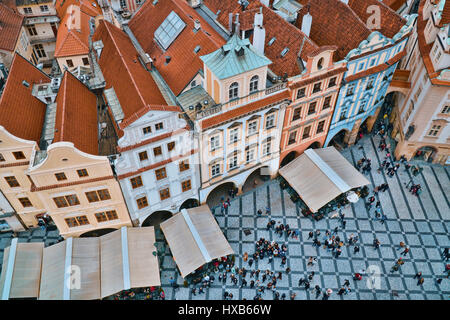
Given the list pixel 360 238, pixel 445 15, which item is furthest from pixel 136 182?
pixel 445 15

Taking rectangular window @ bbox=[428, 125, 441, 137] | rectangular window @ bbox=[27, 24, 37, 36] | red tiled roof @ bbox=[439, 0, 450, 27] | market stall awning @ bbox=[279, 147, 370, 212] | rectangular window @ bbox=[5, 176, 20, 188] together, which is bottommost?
market stall awning @ bbox=[279, 147, 370, 212]

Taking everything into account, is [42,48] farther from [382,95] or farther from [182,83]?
[382,95]

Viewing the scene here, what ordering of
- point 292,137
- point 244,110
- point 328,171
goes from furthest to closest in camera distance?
1. point 292,137
2. point 328,171
3. point 244,110

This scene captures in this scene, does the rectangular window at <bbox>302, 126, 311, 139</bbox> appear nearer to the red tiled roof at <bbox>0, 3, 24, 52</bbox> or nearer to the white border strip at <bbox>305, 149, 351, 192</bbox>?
the white border strip at <bbox>305, 149, 351, 192</bbox>

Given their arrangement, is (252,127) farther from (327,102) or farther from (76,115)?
(76,115)

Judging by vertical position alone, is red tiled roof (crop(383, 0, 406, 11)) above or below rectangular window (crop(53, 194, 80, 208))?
above

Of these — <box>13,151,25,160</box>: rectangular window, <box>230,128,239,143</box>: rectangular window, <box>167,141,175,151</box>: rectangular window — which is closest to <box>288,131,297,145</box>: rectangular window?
<box>230,128,239,143</box>: rectangular window

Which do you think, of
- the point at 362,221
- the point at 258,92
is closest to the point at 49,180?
the point at 258,92
